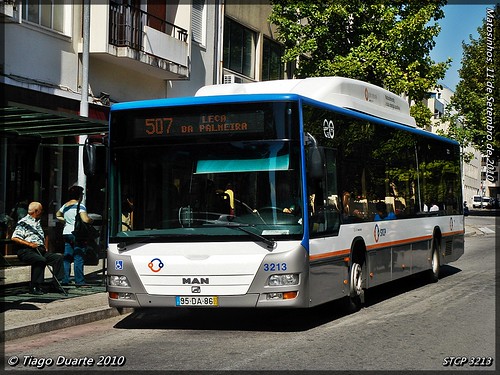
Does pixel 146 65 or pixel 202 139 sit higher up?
pixel 146 65

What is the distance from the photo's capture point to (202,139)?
10.2m

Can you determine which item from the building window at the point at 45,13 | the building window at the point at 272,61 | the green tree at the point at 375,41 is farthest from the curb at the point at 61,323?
the building window at the point at 272,61

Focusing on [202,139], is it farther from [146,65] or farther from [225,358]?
[146,65]

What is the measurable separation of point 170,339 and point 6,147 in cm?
958

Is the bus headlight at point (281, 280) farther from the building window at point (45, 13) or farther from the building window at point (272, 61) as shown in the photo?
the building window at point (272, 61)

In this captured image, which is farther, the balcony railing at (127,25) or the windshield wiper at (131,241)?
the balcony railing at (127,25)

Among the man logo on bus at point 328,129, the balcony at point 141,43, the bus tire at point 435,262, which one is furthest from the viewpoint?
the balcony at point 141,43

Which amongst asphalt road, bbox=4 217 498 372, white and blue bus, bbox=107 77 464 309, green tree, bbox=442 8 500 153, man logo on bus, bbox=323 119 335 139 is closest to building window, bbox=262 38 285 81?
green tree, bbox=442 8 500 153

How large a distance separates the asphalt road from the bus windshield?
1.22 meters

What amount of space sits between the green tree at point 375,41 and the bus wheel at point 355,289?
607 inches

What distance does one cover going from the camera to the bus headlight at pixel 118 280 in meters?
10.3

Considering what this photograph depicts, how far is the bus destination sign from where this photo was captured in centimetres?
1010

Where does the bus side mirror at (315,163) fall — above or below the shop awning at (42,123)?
below

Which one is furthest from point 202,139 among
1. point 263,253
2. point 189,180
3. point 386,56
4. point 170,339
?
point 386,56
